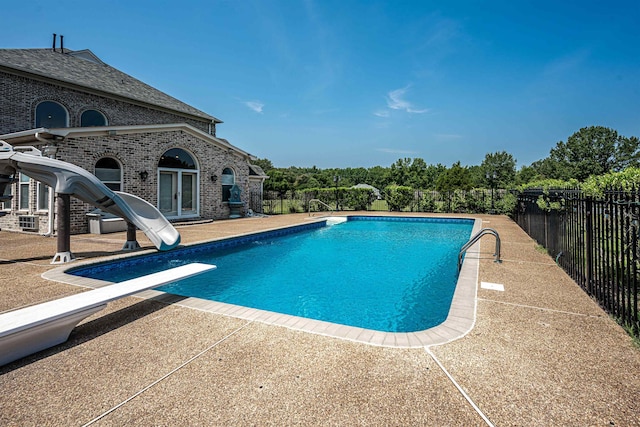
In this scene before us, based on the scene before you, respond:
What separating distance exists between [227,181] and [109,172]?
250 inches

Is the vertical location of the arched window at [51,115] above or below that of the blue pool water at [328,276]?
above

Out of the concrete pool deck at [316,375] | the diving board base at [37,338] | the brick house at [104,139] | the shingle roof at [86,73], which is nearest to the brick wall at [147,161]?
the brick house at [104,139]

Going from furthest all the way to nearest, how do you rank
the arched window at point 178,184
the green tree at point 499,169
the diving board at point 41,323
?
the green tree at point 499,169
the arched window at point 178,184
the diving board at point 41,323

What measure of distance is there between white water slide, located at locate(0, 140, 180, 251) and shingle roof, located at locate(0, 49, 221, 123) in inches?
354

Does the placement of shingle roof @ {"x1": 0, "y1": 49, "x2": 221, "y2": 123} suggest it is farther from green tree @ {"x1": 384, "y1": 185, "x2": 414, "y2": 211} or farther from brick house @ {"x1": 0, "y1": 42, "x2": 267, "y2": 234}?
green tree @ {"x1": 384, "y1": 185, "x2": 414, "y2": 211}

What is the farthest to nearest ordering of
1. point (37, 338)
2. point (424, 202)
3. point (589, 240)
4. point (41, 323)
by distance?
point (424, 202)
point (589, 240)
point (37, 338)
point (41, 323)

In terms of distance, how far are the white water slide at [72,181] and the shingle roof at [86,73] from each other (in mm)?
9000

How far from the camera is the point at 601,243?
436 cm

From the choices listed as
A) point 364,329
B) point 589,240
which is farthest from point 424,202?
point 364,329

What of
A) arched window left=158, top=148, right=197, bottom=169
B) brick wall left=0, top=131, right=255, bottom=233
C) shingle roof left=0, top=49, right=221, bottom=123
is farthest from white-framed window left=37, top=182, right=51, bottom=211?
shingle roof left=0, top=49, right=221, bottom=123

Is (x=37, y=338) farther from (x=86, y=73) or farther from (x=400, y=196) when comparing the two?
(x=400, y=196)

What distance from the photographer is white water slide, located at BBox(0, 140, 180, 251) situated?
6.57 meters

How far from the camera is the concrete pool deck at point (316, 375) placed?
2.13m

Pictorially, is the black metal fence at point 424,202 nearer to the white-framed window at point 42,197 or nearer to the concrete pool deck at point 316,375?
the white-framed window at point 42,197
